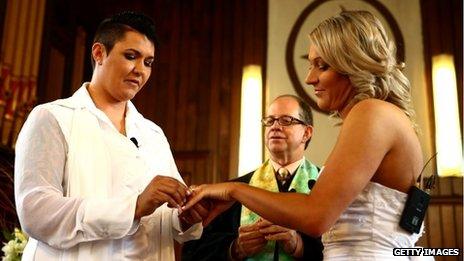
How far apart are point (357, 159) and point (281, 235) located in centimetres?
67

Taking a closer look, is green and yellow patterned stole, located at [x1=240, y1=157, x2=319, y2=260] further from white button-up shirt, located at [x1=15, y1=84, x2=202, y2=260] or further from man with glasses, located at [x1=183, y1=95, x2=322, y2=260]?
white button-up shirt, located at [x1=15, y1=84, x2=202, y2=260]

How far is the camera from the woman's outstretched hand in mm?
1539

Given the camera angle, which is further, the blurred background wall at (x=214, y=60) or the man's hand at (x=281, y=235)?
the blurred background wall at (x=214, y=60)

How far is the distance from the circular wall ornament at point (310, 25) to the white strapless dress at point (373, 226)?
3151mm

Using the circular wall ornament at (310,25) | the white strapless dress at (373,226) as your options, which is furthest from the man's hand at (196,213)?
the circular wall ornament at (310,25)

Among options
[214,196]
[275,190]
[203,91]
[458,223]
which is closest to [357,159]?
[214,196]

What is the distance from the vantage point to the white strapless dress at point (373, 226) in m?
1.38

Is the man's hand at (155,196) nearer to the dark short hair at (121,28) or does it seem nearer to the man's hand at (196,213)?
the man's hand at (196,213)

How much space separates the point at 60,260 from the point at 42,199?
180 millimetres

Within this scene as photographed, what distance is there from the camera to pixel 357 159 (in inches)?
52.1

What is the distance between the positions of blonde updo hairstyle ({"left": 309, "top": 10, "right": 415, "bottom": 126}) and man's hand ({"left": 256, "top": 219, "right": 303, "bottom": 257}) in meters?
0.61

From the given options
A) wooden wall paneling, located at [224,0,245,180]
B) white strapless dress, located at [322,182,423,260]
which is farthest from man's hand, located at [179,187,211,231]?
wooden wall paneling, located at [224,0,245,180]

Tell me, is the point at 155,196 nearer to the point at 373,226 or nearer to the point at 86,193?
the point at 86,193

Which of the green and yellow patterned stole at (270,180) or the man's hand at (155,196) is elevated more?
the green and yellow patterned stole at (270,180)
